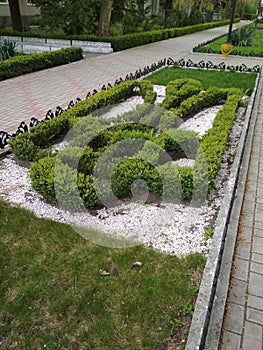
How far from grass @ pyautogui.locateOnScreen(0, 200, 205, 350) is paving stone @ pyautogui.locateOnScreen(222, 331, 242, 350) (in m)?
0.33

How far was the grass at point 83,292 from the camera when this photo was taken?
7.75 feet

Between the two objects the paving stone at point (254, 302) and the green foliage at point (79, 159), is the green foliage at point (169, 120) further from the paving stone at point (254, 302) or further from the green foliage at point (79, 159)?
the paving stone at point (254, 302)

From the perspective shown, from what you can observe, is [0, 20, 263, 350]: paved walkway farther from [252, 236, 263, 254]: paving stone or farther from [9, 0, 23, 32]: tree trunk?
[9, 0, 23, 32]: tree trunk

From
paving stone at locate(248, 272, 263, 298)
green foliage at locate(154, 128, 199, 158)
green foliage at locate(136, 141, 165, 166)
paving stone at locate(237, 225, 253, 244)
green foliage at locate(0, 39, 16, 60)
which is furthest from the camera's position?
green foliage at locate(0, 39, 16, 60)

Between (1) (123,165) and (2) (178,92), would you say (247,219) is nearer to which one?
(1) (123,165)

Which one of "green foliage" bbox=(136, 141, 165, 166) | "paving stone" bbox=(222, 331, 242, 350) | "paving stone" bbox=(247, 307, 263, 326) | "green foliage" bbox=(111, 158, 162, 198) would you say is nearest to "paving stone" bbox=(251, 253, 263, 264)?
"paving stone" bbox=(247, 307, 263, 326)

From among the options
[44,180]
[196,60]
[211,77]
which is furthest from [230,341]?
[196,60]

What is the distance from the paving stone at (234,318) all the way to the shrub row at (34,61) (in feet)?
31.1

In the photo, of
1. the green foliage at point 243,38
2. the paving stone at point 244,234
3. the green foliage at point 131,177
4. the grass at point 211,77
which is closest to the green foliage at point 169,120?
the green foliage at point 131,177

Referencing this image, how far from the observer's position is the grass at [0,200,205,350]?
2361 millimetres

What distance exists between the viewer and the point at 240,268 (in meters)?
3.06

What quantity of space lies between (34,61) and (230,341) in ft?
34.9

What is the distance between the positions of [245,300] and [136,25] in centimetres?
1927

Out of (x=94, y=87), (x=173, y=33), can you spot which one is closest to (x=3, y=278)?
(x=94, y=87)
